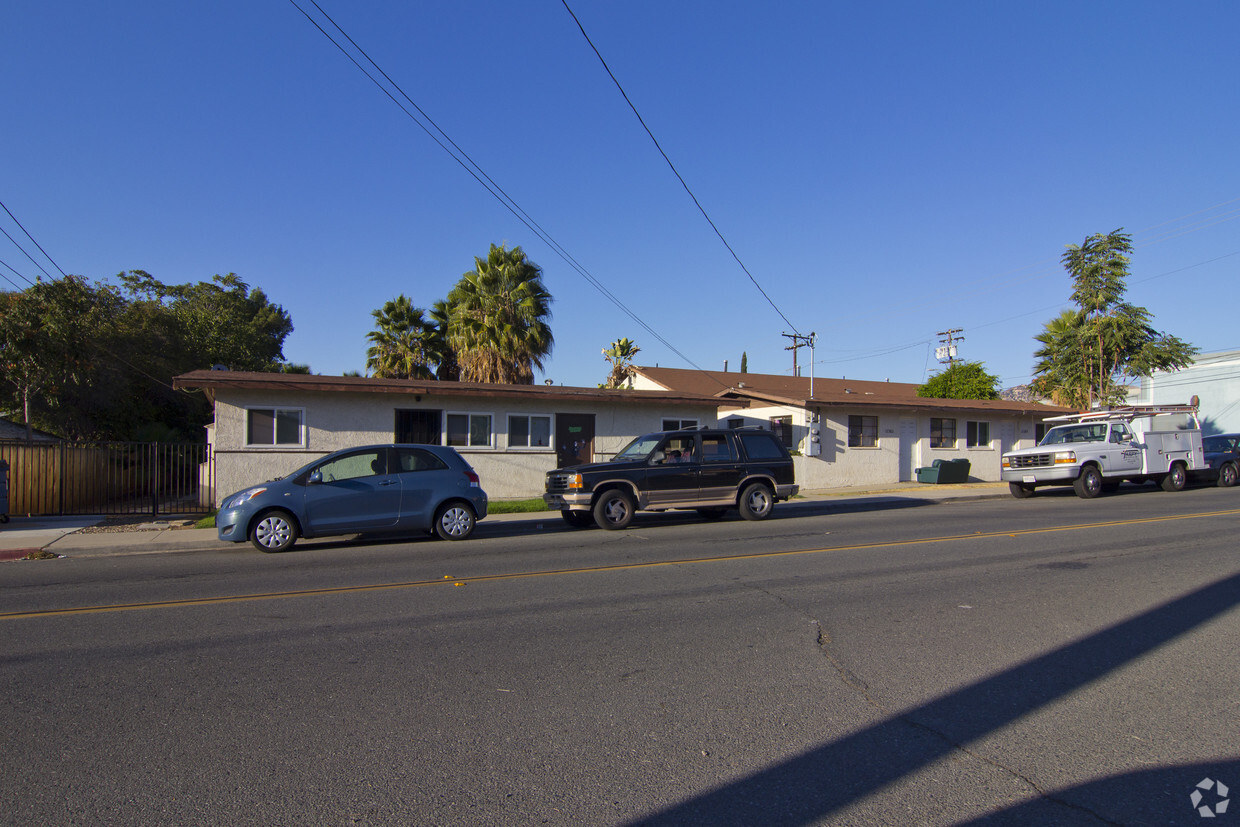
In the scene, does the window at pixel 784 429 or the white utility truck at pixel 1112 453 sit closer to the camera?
the white utility truck at pixel 1112 453

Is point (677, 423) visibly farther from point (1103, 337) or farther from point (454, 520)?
point (1103, 337)

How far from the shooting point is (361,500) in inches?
472

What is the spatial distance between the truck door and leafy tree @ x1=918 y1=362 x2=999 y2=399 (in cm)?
1717

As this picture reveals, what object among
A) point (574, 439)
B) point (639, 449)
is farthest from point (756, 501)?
point (574, 439)

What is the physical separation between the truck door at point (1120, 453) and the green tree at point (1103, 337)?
9113 millimetres

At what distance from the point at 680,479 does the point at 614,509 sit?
1.44m

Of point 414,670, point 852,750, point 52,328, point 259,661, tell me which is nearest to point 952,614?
point 852,750

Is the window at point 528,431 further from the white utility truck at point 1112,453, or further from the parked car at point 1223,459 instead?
the parked car at point 1223,459

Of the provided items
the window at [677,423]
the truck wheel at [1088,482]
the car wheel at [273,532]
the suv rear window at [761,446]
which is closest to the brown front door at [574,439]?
the window at [677,423]

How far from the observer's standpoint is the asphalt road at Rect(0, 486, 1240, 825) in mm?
3498

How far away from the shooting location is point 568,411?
21.1 meters

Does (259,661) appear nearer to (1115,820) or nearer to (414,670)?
(414,670)

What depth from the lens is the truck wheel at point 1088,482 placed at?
65.3 ft

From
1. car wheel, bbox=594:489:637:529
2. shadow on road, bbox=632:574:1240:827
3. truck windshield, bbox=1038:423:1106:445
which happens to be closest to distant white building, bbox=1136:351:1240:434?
truck windshield, bbox=1038:423:1106:445
